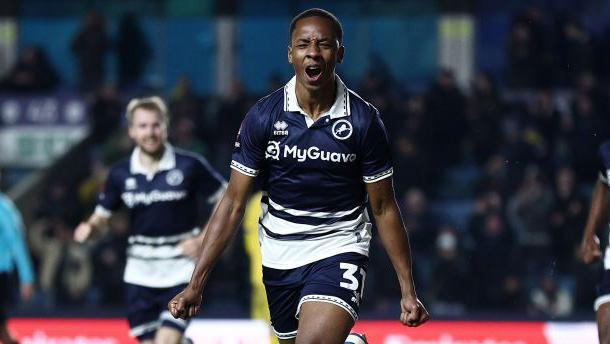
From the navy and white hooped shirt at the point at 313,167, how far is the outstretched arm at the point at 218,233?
0.29ft

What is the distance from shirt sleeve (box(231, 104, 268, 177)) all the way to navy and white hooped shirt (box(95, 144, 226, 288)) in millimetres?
2366

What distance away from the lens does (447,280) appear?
47.8ft

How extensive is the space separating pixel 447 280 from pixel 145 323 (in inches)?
233

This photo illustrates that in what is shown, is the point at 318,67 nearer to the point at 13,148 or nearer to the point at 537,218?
the point at 537,218

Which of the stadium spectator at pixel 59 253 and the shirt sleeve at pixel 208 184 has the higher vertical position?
the shirt sleeve at pixel 208 184

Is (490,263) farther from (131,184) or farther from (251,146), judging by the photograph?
(251,146)

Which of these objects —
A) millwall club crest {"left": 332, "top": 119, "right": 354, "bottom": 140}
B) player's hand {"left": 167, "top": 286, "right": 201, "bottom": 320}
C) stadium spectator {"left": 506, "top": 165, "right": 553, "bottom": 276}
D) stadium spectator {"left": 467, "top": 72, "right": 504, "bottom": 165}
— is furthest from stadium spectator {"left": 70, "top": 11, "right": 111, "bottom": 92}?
player's hand {"left": 167, "top": 286, "right": 201, "bottom": 320}

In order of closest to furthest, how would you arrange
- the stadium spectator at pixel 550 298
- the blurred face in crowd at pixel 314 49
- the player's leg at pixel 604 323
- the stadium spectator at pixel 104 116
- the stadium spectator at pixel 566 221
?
the blurred face in crowd at pixel 314 49 → the player's leg at pixel 604 323 → the stadium spectator at pixel 550 298 → the stadium spectator at pixel 566 221 → the stadium spectator at pixel 104 116

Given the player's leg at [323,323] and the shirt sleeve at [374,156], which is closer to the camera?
the player's leg at [323,323]

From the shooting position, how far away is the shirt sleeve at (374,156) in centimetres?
671

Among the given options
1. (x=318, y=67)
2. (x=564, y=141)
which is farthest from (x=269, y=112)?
(x=564, y=141)

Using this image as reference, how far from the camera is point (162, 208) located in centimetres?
910

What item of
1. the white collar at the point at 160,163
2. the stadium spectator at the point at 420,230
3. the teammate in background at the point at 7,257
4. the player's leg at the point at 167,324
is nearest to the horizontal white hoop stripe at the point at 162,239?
the player's leg at the point at 167,324

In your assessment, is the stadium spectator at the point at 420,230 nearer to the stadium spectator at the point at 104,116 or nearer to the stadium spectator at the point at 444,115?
the stadium spectator at the point at 444,115
